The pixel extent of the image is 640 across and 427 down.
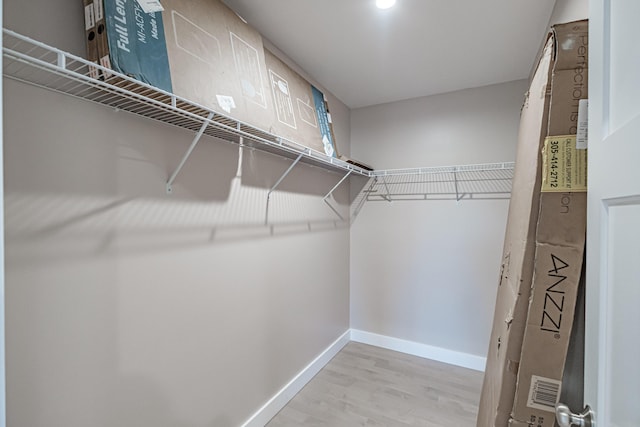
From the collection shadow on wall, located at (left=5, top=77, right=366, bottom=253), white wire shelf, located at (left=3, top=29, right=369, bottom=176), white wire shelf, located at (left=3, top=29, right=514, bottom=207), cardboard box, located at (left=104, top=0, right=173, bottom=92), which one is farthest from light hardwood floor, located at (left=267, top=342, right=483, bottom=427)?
cardboard box, located at (left=104, top=0, right=173, bottom=92)

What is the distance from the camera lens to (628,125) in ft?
1.88

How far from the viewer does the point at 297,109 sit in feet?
6.75

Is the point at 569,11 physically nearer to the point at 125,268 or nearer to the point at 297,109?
the point at 297,109

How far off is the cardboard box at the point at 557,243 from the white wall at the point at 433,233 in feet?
5.57

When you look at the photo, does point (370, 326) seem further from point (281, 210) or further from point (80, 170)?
point (80, 170)

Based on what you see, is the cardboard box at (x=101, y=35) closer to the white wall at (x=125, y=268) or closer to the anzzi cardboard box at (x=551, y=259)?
the white wall at (x=125, y=268)

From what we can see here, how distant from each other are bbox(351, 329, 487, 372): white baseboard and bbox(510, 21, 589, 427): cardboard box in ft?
6.09

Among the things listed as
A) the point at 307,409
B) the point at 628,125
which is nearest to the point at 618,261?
the point at 628,125

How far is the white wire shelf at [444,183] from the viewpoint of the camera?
2482 millimetres

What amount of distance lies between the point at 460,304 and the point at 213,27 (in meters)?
2.78

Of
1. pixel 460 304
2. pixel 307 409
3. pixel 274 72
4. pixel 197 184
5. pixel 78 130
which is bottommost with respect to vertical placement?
pixel 307 409

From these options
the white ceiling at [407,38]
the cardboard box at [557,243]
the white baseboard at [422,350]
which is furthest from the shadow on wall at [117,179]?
the white baseboard at [422,350]

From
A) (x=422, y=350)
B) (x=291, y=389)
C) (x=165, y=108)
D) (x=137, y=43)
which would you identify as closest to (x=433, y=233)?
(x=422, y=350)

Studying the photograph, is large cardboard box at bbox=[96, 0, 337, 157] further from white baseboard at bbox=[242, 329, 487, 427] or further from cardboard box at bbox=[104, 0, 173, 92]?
white baseboard at bbox=[242, 329, 487, 427]
